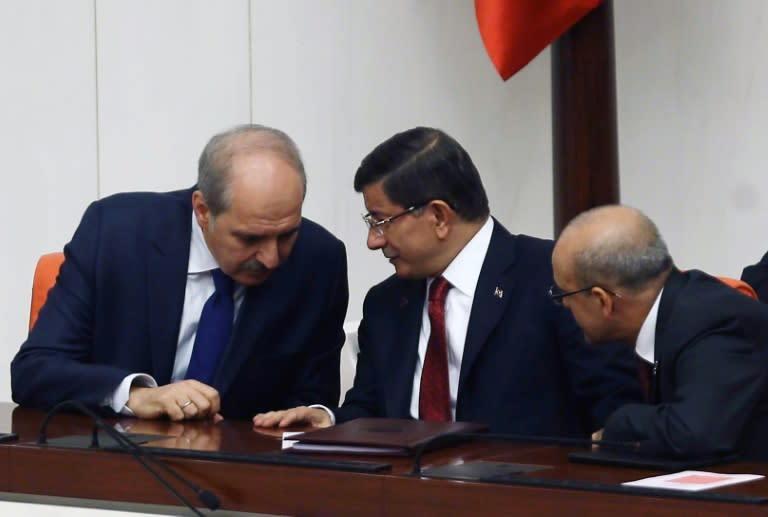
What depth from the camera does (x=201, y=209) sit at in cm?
318

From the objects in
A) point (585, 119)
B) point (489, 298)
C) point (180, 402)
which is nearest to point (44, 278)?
point (180, 402)

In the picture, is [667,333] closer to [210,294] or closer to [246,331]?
[246,331]

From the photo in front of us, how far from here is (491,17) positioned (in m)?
3.99

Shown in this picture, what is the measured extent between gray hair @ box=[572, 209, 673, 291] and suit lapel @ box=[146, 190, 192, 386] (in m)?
1.10

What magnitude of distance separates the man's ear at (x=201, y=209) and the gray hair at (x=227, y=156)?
2 centimetres

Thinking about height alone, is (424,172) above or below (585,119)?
below

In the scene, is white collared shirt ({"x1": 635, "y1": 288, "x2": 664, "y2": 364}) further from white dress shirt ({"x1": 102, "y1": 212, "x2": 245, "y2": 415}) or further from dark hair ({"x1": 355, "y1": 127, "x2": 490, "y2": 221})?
white dress shirt ({"x1": 102, "y1": 212, "x2": 245, "y2": 415})

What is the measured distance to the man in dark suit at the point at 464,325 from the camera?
301cm

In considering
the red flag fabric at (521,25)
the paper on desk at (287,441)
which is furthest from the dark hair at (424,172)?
the red flag fabric at (521,25)

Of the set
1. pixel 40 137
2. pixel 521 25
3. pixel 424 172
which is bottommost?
pixel 424 172

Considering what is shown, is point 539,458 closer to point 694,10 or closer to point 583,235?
point 583,235

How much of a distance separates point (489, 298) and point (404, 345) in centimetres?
24

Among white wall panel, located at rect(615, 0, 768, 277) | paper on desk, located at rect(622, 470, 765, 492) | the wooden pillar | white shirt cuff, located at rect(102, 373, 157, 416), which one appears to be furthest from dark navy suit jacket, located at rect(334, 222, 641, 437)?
white wall panel, located at rect(615, 0, 768, 277)

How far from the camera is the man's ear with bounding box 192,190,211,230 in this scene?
316 cm
